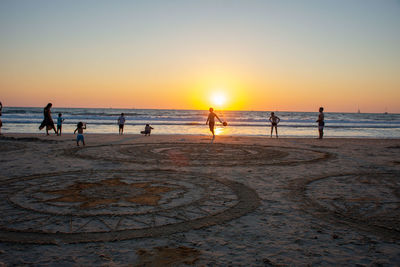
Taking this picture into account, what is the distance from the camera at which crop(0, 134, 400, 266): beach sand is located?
3.48 metres

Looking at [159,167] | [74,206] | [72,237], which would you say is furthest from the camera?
[159,167]

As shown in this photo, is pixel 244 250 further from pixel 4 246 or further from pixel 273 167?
pixel 273 167

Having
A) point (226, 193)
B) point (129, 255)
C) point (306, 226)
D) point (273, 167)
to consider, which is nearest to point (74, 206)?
point (129, 255)

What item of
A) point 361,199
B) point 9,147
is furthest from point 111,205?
point 9,147

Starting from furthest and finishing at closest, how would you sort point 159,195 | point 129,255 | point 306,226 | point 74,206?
1. point 159,195
2. point 74,206
3. point 306,226
4. point 129,255

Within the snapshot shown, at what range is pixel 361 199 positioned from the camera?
19.0 ft

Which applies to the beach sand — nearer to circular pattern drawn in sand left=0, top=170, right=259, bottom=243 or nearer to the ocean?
circular pattern drawn in sand left=0, top=170, right=259, bottom=243

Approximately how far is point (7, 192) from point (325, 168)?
829cm

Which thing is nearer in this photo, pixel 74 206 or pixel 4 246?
pixel 4 246

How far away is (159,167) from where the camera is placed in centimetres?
902

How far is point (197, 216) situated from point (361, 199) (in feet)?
10.9

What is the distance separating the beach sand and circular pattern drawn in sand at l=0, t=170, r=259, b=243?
0.7 inches

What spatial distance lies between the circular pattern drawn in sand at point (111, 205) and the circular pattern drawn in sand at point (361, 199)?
1334 mm

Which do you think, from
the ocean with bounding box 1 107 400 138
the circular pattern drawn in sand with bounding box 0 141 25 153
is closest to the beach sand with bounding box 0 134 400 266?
the circular pattern drawn in sand with bounding box 0 141 25 153
